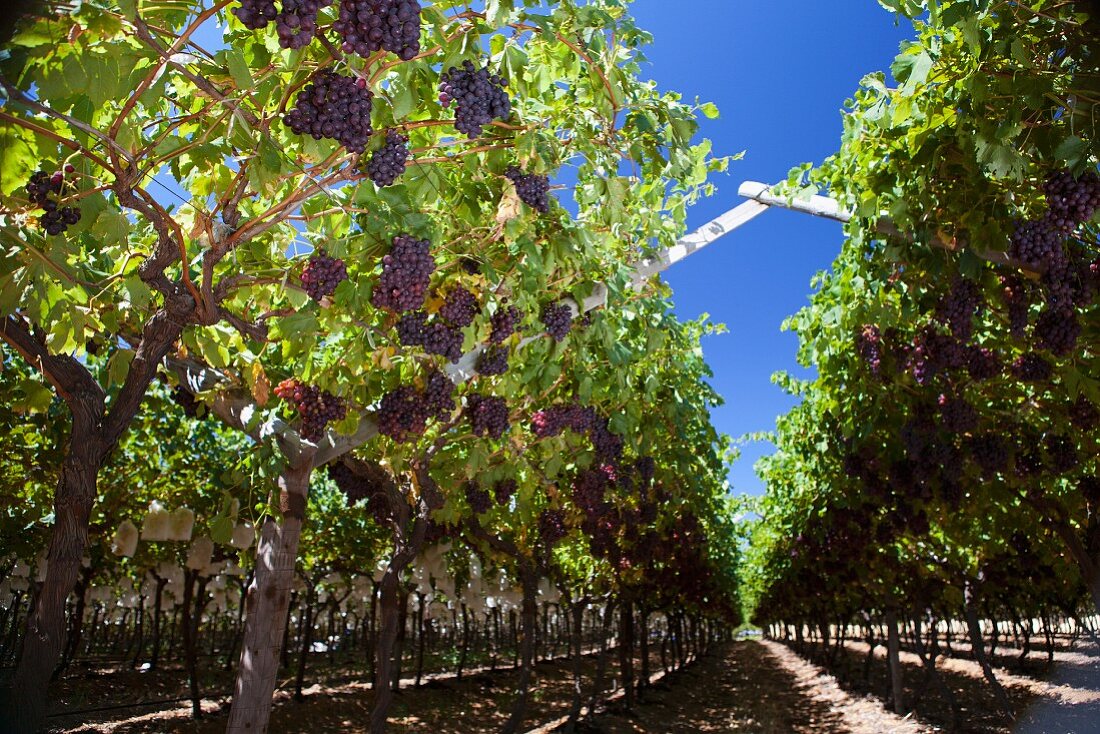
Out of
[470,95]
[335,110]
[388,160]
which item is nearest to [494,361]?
[388,160]

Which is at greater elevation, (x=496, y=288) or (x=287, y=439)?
(x=496, y=288)

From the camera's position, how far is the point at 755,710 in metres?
13.8

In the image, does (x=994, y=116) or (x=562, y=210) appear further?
(x=562, y=210)

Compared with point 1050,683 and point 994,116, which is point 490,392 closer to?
point 994,116

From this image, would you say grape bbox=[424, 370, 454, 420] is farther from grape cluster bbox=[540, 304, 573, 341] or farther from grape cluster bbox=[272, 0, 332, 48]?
grape cluster bbox=[272, 0, 332, 48]

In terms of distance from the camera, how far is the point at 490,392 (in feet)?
17.9

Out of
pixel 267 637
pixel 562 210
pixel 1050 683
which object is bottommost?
pixel 1050 683

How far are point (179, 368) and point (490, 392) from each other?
2163 millimetres

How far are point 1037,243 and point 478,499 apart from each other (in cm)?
482

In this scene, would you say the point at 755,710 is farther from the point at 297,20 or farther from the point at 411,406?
the point at 297,20

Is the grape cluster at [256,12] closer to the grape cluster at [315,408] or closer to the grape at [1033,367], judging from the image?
the grape cluster at [315,408]

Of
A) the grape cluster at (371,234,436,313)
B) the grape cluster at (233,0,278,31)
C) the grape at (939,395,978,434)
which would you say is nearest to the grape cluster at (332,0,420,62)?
the grape cluster at (233,0,278,31)

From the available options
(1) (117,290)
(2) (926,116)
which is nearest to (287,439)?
(1) (117,290)

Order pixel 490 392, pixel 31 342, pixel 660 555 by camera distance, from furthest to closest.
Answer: pixel 660 555, pixel 490 392, pixel 31 342
